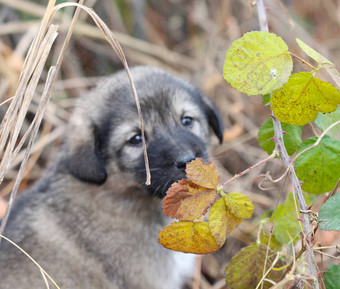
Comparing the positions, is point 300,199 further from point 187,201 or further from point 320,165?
point 187,201

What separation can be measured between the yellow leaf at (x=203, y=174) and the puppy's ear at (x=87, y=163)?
990mm

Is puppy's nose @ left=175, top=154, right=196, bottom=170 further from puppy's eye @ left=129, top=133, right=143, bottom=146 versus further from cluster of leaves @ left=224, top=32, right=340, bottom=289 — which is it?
cluster of leaves @ left=224, top=32, right=340, bottom=289

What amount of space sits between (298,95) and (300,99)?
0.6 inches

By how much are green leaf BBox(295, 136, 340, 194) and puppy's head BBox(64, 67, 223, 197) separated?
2.10ft

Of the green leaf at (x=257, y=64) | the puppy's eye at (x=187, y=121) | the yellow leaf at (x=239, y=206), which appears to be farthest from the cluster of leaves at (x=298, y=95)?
the puppy's eye at (x=187, y=121)

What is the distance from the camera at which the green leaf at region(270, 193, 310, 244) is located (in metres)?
1.85

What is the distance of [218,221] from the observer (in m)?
1.58

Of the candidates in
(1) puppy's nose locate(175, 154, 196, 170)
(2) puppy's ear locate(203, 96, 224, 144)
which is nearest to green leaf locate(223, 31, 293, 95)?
(1) puppy's nose locate(175, 154, 196, 170)

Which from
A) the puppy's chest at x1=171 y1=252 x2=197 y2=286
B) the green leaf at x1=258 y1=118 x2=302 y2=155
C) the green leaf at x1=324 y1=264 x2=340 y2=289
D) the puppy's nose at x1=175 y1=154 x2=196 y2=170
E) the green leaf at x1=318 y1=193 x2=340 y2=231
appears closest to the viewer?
the green leaf at x1=318 y1=193 x2=340 y2=231

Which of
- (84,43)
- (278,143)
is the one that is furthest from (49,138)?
(278,143)

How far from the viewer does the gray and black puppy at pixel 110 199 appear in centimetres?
Result: 247

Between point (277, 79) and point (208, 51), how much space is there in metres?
3.51

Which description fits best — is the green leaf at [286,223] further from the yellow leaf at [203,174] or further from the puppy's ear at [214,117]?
the puppy's ear at [214,117]

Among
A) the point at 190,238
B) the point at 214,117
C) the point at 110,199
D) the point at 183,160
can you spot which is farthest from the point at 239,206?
the point at 214,117
